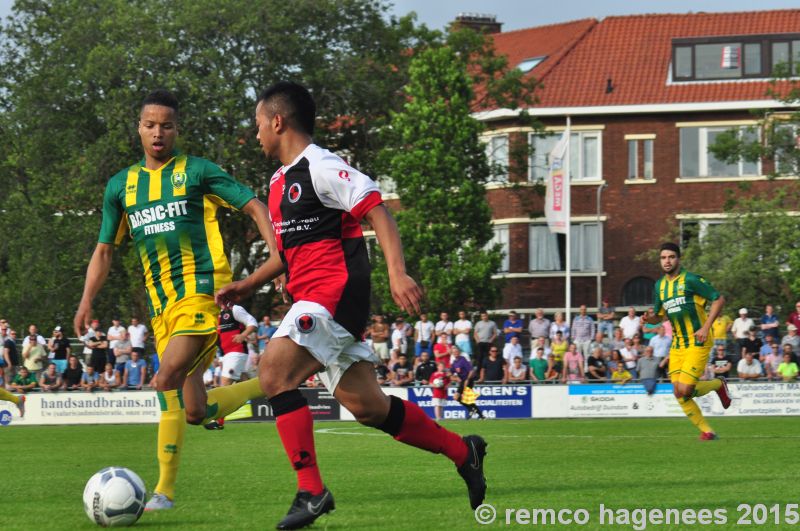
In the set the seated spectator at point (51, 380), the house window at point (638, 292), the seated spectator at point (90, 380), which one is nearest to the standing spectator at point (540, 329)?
the seated spectator at point (90, 380)

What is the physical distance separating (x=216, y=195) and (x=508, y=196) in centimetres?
4363

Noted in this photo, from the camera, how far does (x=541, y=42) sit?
190 feet

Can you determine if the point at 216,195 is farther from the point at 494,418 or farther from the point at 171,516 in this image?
the point at 494,418

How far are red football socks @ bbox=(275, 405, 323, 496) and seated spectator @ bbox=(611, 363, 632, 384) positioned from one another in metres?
23.4

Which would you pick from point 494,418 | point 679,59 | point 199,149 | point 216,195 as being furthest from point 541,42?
point 216,195

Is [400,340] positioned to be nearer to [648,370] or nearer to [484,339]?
[484,339]

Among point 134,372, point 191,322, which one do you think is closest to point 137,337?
point 134,372

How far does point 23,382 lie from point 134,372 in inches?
110

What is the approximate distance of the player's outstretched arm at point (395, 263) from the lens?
23.5ft

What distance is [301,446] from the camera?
7758 millimetres

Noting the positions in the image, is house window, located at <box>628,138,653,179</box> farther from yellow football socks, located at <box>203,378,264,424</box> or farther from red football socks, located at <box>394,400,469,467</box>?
red football socks, located at <box>394,400,469,467</box>

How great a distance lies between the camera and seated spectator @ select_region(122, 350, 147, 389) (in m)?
32.6

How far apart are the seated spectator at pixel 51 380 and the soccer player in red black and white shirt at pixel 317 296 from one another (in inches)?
1031

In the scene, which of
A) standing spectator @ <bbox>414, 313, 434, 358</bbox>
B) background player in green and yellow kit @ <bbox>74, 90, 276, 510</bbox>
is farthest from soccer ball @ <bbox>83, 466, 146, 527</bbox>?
standing spectator @ <bbox>414, 313, 434, 358</bbox>
